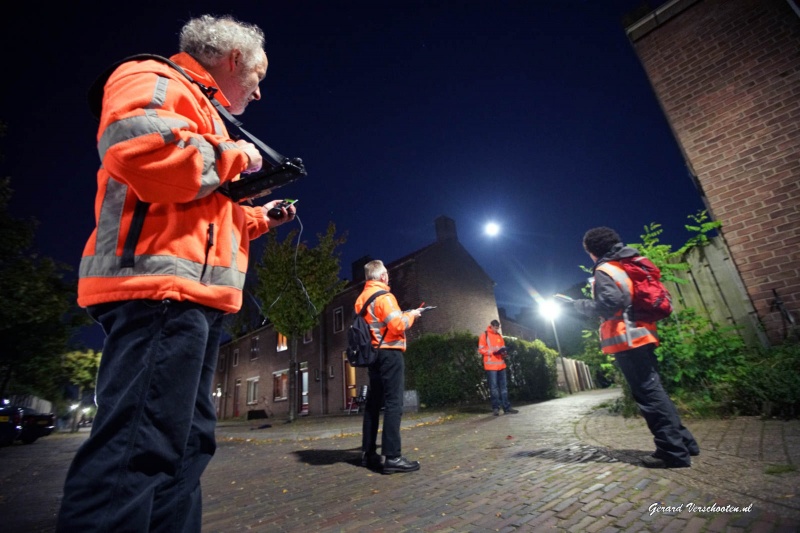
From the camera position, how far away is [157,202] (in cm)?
123

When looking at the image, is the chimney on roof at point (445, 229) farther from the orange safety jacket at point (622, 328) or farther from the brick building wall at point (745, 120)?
the orange safety jacket at point (622, 328)

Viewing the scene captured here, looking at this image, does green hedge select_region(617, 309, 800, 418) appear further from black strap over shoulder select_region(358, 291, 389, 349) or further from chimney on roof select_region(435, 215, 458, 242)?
chimney on roof select_region(435, 215, 458, 242)

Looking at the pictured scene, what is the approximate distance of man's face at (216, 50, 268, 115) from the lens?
73.4 inches

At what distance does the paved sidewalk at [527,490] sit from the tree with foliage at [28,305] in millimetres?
10964

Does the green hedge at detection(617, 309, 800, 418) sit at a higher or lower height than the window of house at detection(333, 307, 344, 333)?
lower

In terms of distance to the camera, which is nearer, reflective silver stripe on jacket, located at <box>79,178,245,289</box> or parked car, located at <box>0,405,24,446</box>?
reflective silver stripe on jacket, located at <box>79,178,245,289</box>

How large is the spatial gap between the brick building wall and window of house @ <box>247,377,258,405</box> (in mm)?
27479

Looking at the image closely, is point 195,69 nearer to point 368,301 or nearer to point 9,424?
point 368,301

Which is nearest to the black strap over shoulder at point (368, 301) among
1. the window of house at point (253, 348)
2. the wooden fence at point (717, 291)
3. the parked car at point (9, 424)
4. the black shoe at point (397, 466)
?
the black shoe at point (397, 466)

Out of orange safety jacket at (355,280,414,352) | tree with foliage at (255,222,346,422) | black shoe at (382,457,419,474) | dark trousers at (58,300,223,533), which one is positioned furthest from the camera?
tree with foliage at (255,222,346,422)

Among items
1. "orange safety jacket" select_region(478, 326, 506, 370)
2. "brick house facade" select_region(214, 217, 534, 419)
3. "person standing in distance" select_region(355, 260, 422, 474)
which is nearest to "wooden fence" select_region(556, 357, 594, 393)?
"brick house facade" select_region(214, 217, 534, 419)

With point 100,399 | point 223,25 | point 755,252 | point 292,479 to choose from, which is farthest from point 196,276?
point 755,252

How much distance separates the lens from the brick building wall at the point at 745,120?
15.9ft

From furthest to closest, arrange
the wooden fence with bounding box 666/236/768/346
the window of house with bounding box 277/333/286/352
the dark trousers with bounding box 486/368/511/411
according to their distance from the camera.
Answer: the window of house with bounding box 277/333/286/352, the dark trousers with bounding box 486/368/511/411, the wooden fence with bounding box 666/236/768/346
